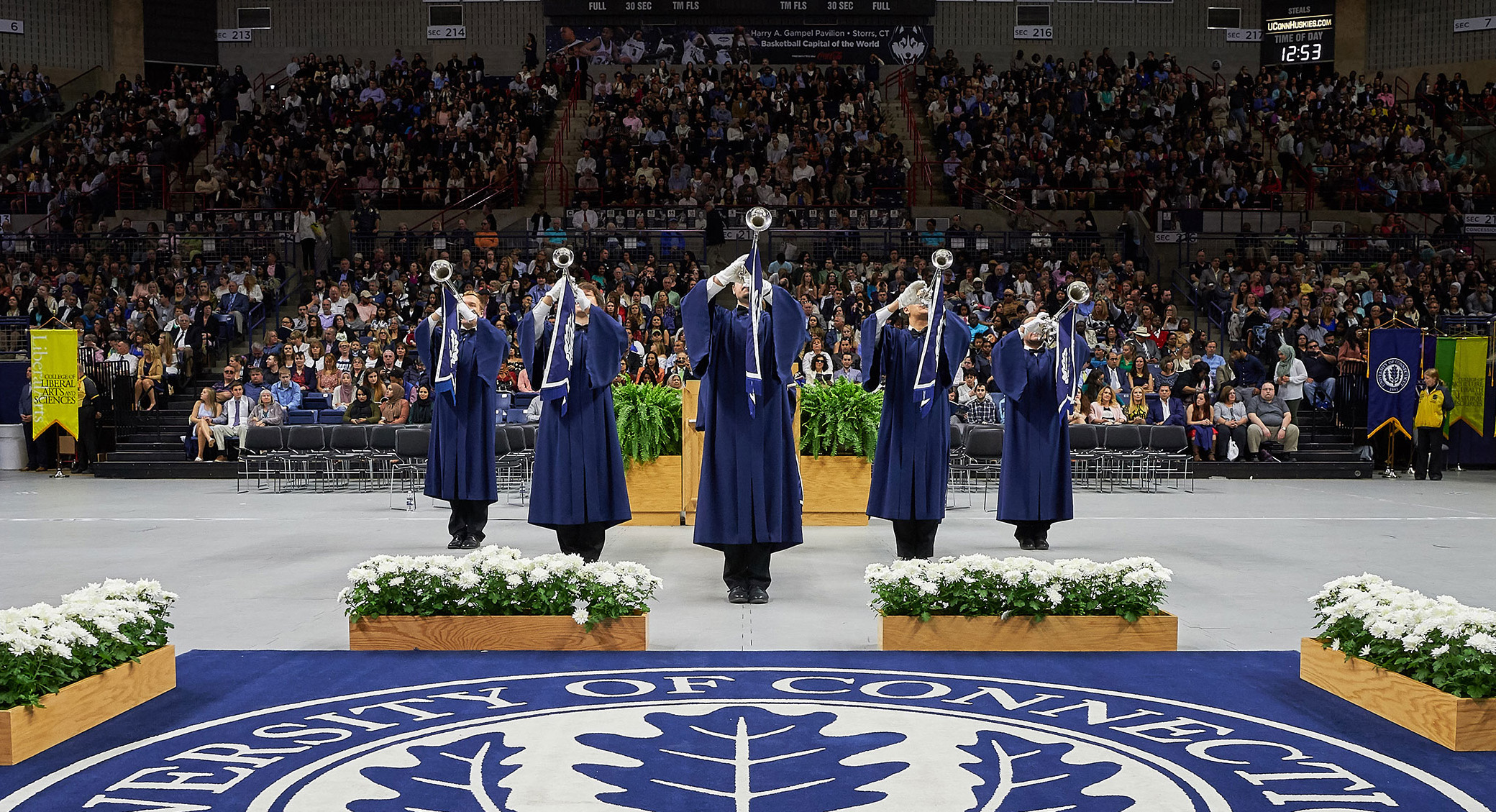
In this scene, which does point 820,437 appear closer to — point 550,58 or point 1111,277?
point 1111,277

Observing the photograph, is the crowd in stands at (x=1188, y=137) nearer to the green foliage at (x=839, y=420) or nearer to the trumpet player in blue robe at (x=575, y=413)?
the green foliage at (x=839, y=420)

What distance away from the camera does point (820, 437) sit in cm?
1266

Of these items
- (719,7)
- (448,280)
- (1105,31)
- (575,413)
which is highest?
(719,7)

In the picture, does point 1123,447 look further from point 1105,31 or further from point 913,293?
point 1105,31

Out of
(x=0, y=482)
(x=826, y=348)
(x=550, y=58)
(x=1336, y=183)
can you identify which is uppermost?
(x=550, y=58)

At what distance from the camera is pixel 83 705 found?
553 cm

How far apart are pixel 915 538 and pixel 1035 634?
314 centimetres

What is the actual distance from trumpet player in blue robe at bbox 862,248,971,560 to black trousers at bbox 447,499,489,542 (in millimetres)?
3438

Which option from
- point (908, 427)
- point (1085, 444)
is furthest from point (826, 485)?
point (1085, 444)

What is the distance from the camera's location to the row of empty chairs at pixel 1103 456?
16.1 m

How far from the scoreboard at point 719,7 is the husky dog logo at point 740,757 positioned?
85.6 feet

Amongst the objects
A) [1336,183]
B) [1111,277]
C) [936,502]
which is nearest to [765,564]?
[936,502]

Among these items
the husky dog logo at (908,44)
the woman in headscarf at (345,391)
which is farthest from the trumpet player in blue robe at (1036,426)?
the husky dog logo at (908,44)

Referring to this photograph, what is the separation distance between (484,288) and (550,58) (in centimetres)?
1056
